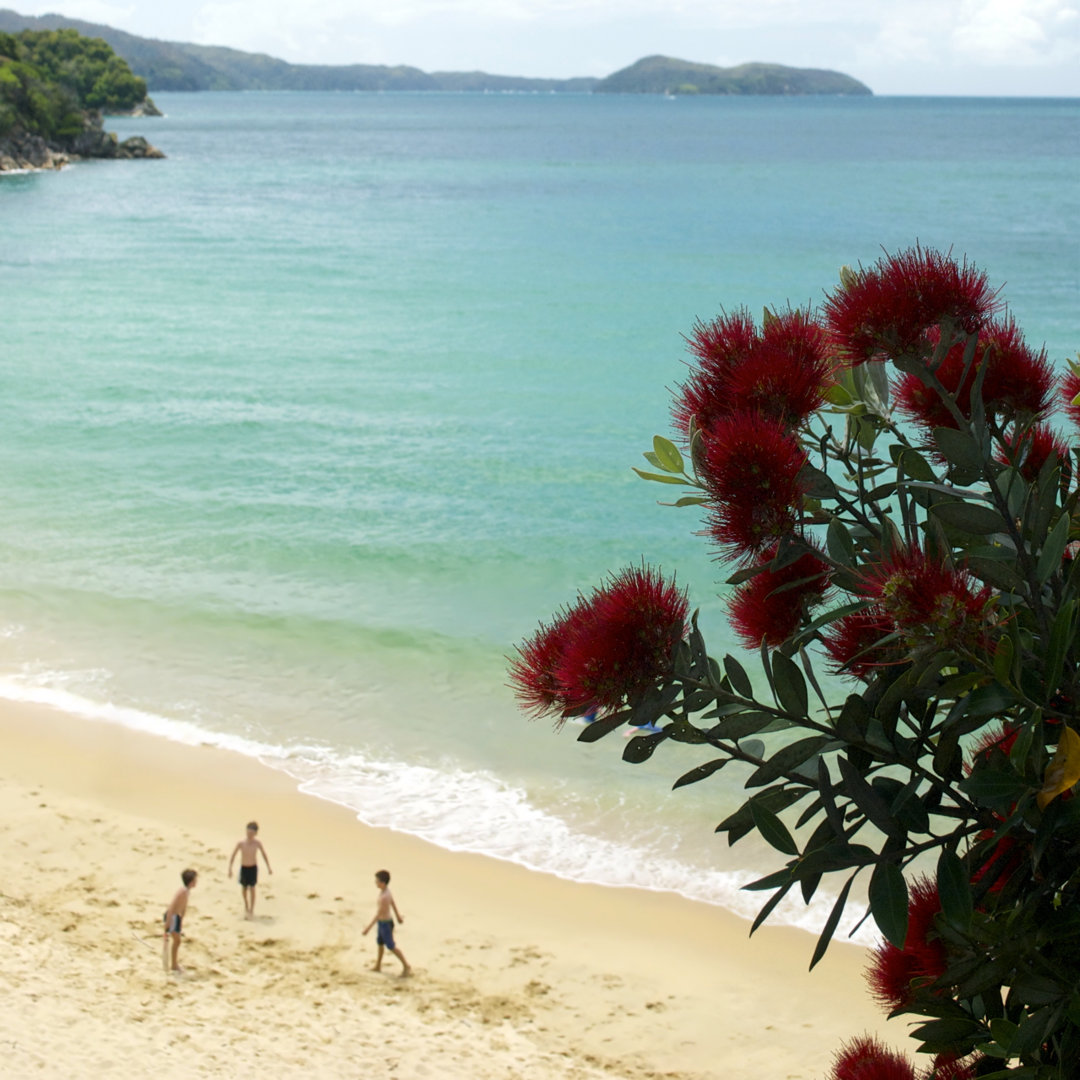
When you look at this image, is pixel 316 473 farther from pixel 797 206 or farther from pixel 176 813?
pixel 797 206

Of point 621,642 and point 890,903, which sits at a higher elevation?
point 621,642

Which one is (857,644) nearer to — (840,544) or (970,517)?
(840,544)

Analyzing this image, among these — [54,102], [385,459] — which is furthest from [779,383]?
[54,102]

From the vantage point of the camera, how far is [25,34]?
114m

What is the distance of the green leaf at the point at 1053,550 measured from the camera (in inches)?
57.7

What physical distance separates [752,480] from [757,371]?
21 cm

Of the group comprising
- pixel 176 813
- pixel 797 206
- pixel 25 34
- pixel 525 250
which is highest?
pixel 25 34

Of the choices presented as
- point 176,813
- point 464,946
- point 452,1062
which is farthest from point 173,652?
point 452,1062

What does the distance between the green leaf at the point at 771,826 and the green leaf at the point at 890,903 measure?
0.12 m

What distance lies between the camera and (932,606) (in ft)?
4.52

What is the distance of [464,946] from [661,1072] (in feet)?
5.76

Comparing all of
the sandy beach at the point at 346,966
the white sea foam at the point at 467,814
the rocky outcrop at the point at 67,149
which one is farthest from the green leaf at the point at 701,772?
the rocky outcrop at the point at 67,149

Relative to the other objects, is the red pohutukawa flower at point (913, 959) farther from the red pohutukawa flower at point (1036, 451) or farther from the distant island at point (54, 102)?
the distant island at point (54, 102)

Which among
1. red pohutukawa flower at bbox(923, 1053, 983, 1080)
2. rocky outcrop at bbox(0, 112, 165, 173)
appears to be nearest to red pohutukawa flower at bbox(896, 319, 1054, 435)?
red pohutukawa flower at bbox(923, 1053, 983, 1080)
